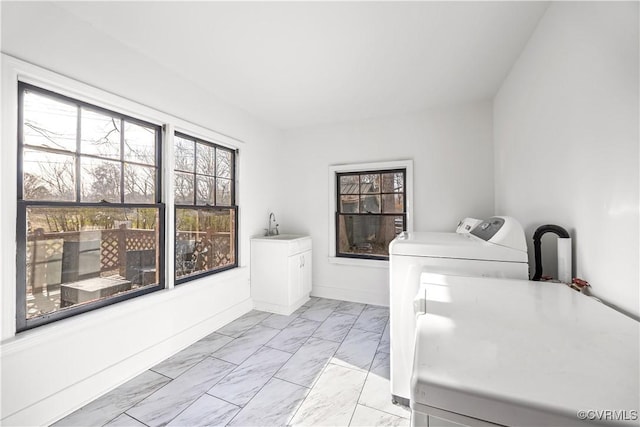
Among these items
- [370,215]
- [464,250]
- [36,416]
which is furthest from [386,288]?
[36,416]

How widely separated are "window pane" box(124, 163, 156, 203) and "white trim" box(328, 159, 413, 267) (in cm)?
227

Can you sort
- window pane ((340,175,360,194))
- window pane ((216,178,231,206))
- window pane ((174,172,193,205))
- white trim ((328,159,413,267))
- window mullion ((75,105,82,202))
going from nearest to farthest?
window mullion ((75,105,82,202)) < window pane ((174,172,193,205)) < window pane ((216,178,231,206)) < white trim ((328,159,413,267)) < window pane ((340,175,360,194))

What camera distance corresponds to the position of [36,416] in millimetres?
1486

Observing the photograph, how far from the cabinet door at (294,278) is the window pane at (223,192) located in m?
1.08

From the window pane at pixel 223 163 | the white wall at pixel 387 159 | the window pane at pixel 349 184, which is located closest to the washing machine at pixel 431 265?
the white wall at pixel 387 159

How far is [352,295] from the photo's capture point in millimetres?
3664


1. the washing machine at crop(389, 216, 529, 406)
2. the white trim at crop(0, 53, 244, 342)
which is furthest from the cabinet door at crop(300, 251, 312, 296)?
the white trim at crop(0, 53, 244, 342)

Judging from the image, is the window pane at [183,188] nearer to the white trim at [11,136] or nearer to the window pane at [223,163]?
A: the window pane at [223,163]

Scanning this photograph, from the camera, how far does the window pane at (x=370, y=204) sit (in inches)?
143

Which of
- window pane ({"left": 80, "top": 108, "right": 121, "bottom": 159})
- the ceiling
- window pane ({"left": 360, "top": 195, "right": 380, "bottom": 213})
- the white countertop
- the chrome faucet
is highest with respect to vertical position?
the ceiling

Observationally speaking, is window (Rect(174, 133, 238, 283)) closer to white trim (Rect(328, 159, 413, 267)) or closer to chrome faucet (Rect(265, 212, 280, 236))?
chrome faucet (Rect(265, 212, 280, 236))

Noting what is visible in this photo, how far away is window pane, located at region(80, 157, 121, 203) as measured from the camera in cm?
183

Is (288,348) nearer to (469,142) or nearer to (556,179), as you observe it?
(556,179)

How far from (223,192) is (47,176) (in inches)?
61.8
